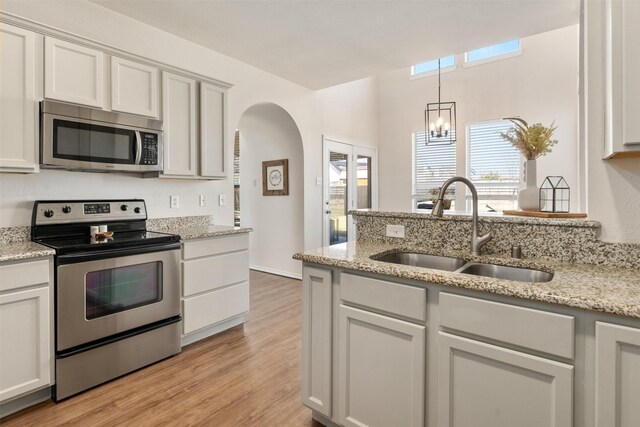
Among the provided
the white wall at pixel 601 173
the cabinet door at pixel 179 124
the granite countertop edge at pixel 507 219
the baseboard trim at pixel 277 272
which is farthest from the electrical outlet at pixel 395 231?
the baseboard trim at pixel 277 272

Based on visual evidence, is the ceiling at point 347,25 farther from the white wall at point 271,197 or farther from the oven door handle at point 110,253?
the oven door handle at point 110,253

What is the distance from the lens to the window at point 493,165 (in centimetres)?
547

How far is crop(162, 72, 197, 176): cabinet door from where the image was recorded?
9.24 feet

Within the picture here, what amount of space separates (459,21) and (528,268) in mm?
2263

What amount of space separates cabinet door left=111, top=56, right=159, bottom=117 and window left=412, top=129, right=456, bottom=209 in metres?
4.64

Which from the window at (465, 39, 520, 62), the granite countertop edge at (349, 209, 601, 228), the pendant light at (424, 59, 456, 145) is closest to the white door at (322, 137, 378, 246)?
the pendant light at (424, 59, 456, 145)

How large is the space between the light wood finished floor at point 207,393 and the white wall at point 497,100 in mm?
4469

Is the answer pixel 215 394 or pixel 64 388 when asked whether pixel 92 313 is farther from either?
pixel 215 394

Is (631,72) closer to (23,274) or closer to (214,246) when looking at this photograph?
(214,246)

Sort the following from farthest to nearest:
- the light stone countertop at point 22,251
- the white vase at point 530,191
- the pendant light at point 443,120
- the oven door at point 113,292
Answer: the pendant light at point 443,120 < the oven door at point 113,292 < the white vase at point 530,191 < the light stone countertop at point 22,251

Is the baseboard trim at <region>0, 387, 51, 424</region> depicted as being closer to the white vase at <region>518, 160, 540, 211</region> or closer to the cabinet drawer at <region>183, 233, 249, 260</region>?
the cabinet drawer at <region>183, 233, 249, 260</region>

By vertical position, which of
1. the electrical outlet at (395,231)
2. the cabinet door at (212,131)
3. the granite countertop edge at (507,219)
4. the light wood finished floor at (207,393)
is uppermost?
the cabinet door at (212,131)

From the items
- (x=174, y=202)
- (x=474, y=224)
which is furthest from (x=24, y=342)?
(x=474, y=224)

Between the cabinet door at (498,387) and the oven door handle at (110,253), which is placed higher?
the oven door handle at (110,253)
